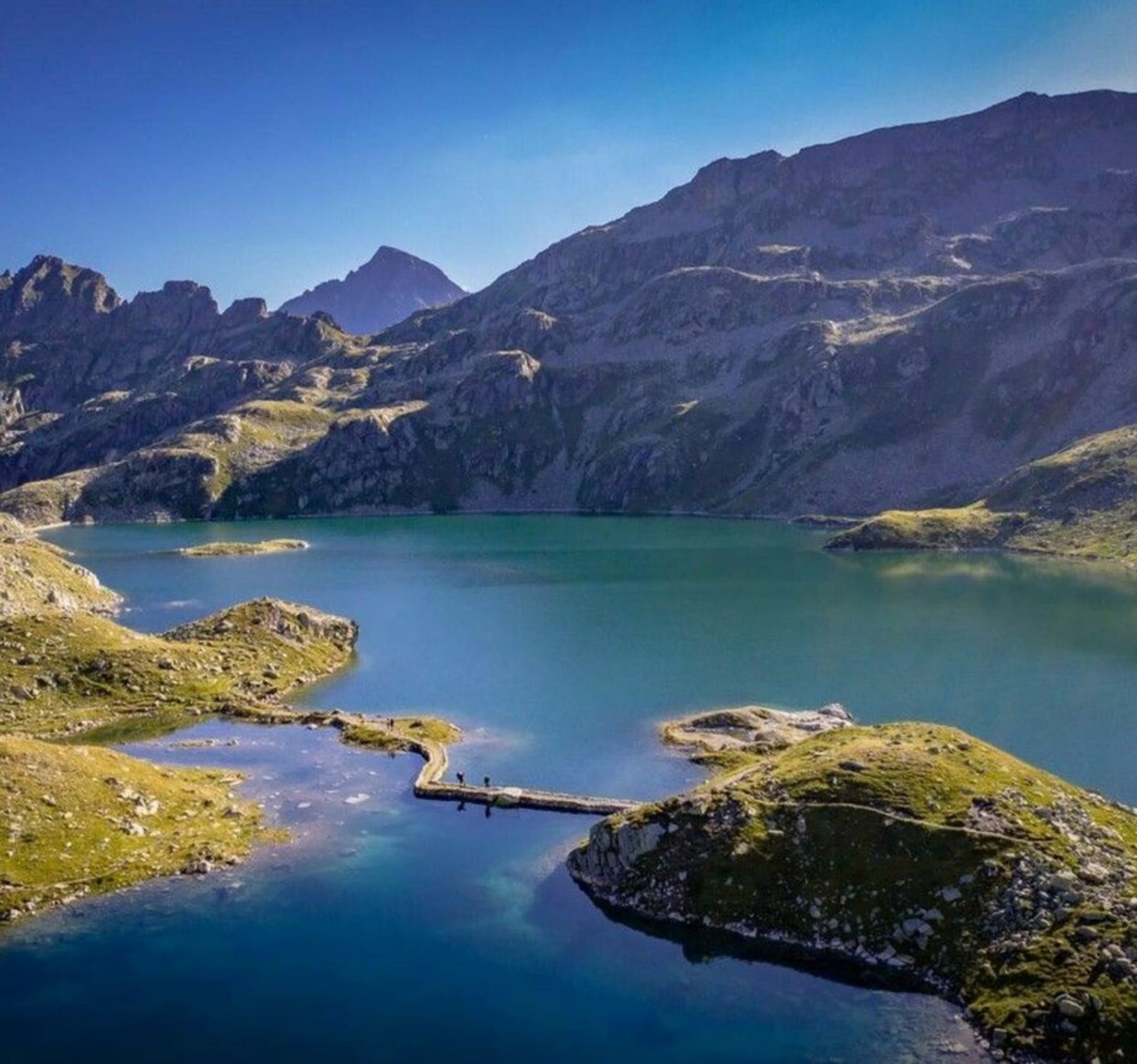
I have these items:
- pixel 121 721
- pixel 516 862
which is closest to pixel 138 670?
pixel 121 721

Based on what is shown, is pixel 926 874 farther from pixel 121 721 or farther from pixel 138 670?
pixel 138 670

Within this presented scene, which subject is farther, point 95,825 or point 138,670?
point 138,670

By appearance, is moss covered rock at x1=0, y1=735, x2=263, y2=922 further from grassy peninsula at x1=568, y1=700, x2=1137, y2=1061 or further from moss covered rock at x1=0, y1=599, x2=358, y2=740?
grassy peninsula at x1=568, y1=700, x2=1137, y2=1061

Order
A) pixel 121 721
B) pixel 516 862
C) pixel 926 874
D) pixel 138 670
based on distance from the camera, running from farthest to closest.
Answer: pixel 138 670 < pixel 121 721 < pixel 516 862 < pixel 926 874

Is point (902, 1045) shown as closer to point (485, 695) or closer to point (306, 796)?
point (306, 796)

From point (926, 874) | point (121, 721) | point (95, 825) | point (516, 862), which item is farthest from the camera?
point (121, 721)

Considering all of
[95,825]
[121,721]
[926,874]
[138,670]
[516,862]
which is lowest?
[516,862]

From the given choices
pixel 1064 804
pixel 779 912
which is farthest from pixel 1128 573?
pixel 779 912

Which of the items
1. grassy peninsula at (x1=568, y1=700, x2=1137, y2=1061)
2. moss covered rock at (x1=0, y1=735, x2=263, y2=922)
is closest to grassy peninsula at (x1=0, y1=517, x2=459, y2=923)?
moss covered rock at (x1=0, y1=735, x2=263, y2=922)
